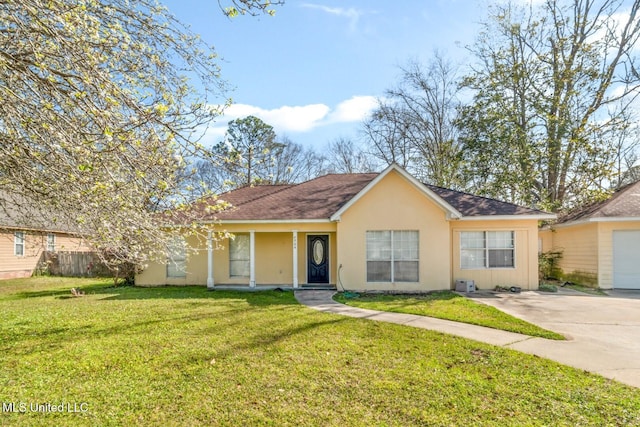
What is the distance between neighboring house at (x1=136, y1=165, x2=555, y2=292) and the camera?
485 inches

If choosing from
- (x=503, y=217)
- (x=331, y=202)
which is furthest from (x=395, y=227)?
(x=503, y=217)

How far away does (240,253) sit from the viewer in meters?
14.3

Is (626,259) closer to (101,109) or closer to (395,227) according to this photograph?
(395,227)

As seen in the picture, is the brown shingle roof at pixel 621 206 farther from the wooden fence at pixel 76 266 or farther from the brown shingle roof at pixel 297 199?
the wooden fence at pixel 76 266

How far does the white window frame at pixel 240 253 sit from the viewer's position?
1426cm

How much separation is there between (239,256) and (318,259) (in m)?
3.12

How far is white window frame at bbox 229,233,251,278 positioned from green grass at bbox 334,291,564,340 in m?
4.42

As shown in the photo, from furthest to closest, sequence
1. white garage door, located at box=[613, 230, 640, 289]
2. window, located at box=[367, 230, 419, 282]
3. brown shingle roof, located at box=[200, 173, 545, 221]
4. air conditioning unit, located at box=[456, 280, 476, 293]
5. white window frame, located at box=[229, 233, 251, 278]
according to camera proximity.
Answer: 1. white window frame, located at box=[229, 233, 251, 278]
2. white garage door, located at box=[613, 230, 640, 289]
3. brown shingle roof, located at box=[200, 173, 545, 221]
4. window, located at box=[367, 230, 419, 282]
5. air conditioning unit, located at box=[456, 280, 476, 293]

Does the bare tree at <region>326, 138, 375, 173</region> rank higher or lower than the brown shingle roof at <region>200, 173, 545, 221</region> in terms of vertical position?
higher

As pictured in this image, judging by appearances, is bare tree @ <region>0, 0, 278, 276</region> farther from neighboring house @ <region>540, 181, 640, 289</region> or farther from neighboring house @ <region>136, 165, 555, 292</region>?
neighboring house @ <region>540, 181, 640, 289</region>

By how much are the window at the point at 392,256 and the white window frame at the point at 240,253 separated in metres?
4.82

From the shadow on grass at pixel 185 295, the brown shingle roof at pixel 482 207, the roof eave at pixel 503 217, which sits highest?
the brown shingle roof at pixel 482 207

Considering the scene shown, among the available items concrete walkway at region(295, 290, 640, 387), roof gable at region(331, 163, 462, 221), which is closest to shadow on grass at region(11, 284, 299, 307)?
concrete walkway at region(295, 290, 640, 387)

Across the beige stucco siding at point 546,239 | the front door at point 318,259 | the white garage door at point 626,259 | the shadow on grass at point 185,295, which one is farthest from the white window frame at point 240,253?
the beige stucco siding at point 546,239
